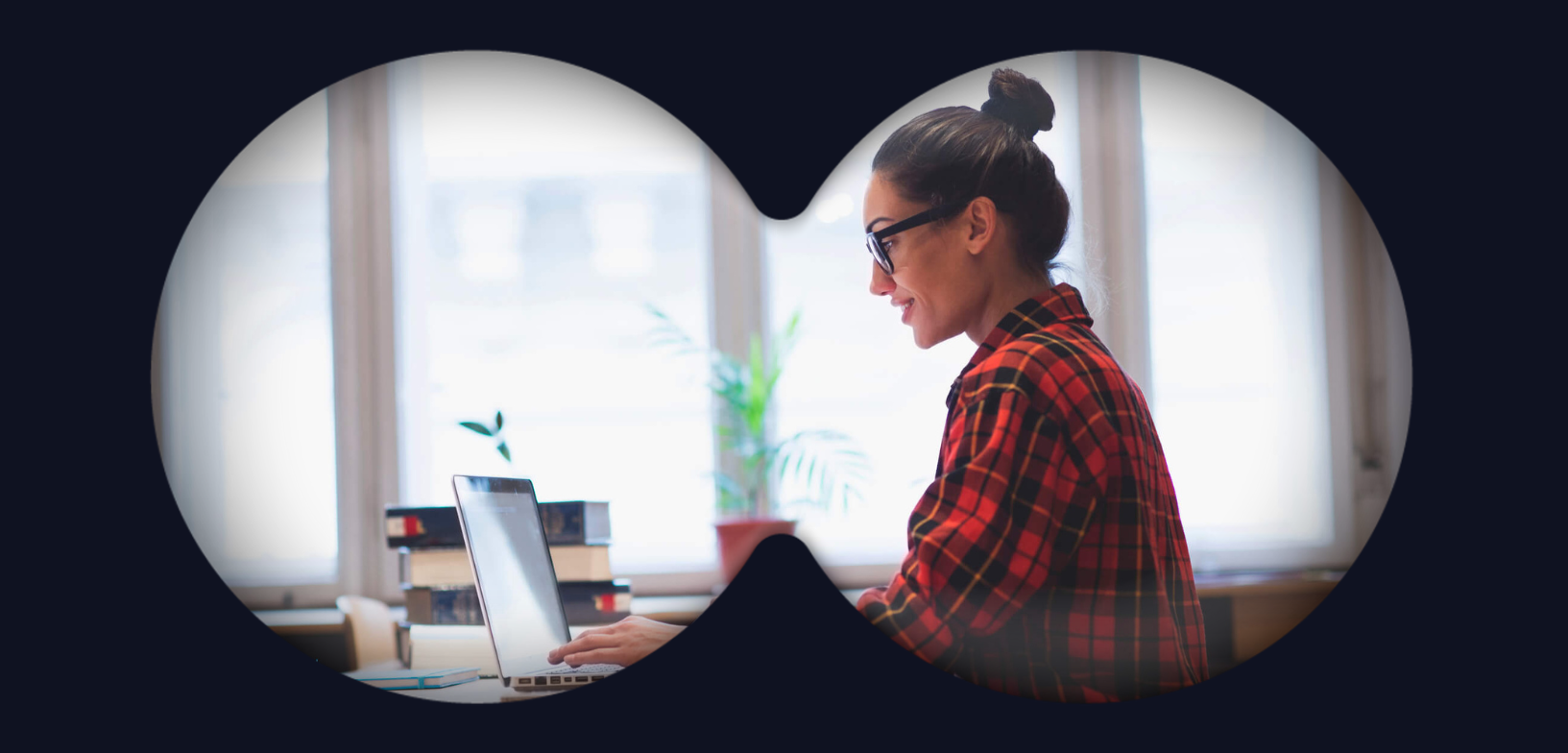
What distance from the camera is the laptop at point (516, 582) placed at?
1700mm

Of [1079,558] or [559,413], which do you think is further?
[559,413]

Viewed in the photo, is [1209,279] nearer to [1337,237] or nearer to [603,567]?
[1337,237]

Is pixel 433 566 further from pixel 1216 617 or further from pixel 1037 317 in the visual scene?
pixel 1216 617

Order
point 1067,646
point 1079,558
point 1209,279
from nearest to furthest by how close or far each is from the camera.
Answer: point 1079,558
point 1067,646
point 1209,279

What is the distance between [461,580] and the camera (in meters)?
1.81

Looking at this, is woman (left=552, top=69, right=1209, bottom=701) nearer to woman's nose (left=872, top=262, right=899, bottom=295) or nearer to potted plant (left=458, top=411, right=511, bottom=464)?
woman's nose (left=872, top=262, right=899, bottom=295)

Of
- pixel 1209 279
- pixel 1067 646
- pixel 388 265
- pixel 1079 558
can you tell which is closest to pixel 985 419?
pixel 1079 558

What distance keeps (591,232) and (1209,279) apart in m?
1.00

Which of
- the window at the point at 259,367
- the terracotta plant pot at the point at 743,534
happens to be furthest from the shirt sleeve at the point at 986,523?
the window at the point at 259,367

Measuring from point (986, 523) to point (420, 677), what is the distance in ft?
3.17

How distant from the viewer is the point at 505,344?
5.85ft

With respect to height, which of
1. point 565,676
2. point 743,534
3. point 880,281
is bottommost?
point 565,676

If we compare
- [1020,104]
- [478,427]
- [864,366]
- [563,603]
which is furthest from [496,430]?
[1020,104]

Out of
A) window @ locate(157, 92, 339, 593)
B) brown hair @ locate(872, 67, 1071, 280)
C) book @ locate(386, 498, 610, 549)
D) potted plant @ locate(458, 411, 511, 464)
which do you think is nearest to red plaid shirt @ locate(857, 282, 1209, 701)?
brown hair @ locate(872, 67, 1071, 280)
